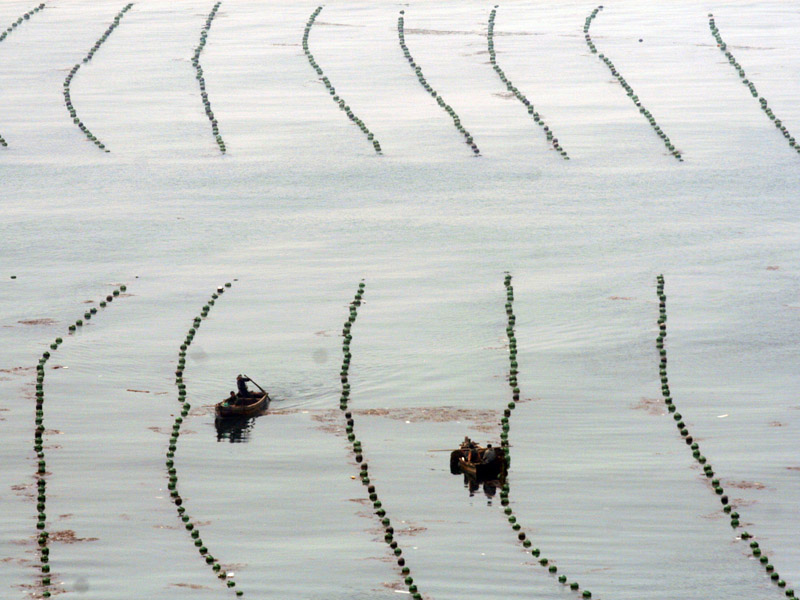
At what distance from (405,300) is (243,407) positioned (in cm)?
669

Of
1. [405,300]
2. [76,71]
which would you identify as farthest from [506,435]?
[76,71]

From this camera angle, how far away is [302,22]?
5631cm

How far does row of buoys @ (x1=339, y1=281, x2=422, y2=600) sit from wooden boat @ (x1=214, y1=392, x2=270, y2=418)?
1.44m

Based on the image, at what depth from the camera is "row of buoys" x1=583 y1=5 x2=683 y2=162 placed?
1655 inches

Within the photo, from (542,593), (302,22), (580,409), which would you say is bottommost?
(302,22)

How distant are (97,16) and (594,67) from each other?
65.7ft

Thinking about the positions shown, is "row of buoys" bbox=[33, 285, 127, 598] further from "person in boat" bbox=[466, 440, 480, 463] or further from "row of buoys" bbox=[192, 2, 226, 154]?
"row of buoys" bbox=[192, 2, 226, 154]

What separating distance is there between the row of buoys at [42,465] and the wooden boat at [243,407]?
302 centimetres

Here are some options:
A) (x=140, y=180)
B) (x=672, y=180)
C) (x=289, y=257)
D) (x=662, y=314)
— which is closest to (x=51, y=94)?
(x=140, y=180)

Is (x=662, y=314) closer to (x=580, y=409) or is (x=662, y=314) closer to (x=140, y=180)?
(x=580, y=409)

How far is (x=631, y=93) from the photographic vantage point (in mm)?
46719

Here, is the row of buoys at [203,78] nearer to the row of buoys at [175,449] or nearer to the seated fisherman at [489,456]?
the row of buoys at [175,449]

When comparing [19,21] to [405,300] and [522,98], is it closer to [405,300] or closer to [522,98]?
[522,98]

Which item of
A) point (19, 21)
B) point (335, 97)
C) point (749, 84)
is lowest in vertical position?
point (749, 84)
